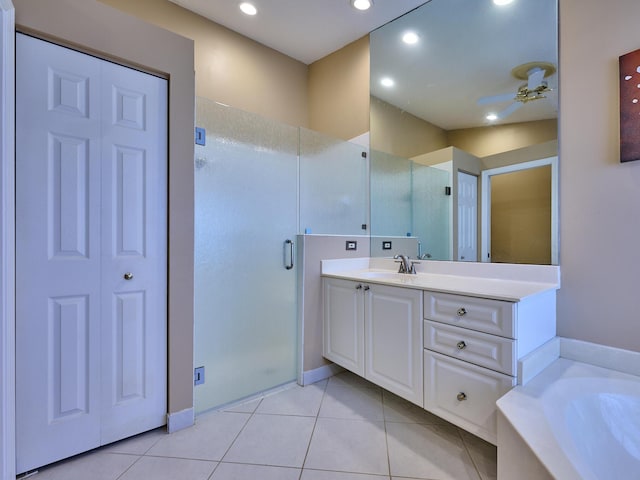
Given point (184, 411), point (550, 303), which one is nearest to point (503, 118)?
point (550, 303)

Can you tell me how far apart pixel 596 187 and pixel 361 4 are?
198 centimetres

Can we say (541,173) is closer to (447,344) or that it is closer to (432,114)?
(432,114)

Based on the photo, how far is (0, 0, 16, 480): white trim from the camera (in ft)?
3.69

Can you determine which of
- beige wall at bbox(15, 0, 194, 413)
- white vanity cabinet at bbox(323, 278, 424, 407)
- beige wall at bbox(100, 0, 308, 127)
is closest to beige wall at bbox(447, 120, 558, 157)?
white vanity cabinet at bbox(323, 278, 424, 407)

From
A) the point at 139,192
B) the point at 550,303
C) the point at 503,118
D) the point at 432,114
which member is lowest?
the point at 550,303

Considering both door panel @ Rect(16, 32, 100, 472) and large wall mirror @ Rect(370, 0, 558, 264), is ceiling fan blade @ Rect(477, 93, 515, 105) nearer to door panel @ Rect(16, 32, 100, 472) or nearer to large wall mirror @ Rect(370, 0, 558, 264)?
large wall mirror @ Rect(370, 0, 558, 264)

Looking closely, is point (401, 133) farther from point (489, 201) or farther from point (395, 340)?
point (395, 340)

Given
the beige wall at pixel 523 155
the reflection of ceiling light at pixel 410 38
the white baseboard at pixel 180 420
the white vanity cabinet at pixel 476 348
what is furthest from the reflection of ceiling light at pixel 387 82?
the white baseboard at pixel 180 420

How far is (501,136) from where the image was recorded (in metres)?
1.82

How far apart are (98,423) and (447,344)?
177 cm

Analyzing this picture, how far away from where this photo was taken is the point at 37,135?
1.27m

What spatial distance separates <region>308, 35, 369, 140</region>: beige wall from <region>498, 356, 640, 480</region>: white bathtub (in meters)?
2.15

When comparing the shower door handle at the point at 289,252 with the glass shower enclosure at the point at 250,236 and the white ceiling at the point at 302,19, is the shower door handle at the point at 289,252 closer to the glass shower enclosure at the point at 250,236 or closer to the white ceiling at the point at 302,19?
the glass shower enclosure at the point at 250,236

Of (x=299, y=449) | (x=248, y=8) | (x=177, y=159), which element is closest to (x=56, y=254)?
(x=177, y=159)
